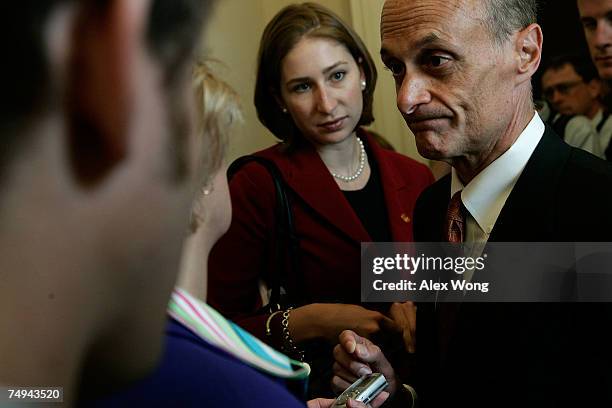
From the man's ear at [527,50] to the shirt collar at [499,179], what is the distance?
7 cm

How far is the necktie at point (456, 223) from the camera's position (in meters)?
1.21

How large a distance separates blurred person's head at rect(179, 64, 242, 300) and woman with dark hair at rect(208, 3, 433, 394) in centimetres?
44

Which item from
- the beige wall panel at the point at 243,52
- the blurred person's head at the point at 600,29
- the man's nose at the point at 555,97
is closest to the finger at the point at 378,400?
the blurred person's head at the point at 600,29

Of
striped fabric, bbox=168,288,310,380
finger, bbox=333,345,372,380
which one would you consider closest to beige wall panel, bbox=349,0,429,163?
finger, bbox=333,345,372,380

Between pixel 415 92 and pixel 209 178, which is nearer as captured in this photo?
pixel 209 178

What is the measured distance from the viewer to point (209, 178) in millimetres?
1049

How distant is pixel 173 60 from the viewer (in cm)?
24

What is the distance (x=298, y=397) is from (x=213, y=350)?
80 millimetres

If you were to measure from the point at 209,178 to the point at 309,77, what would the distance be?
30.2 inches

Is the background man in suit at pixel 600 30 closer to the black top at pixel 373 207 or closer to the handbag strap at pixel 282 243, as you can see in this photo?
the black top at pixel 373 207

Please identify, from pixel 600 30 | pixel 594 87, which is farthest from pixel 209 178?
pixel 594 87

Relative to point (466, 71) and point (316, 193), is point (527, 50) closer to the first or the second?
point (466, 71)

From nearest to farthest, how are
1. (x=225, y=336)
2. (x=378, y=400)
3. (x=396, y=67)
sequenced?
(x=225, y=336)
(x=378, y=400)
(x=396, y=67)

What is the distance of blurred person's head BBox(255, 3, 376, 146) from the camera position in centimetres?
174
